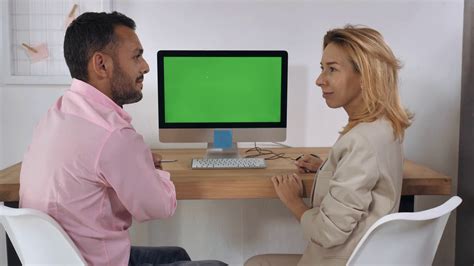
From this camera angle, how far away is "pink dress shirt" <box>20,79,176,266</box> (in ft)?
3.84

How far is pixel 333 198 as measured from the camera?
1313 mm

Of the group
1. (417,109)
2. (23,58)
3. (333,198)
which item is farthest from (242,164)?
(23,58)

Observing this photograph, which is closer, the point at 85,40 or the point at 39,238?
the point at 39,238

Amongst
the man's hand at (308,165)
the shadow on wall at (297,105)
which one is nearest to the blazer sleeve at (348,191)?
the man's hand at (308,165)

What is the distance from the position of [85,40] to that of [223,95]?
83 cm

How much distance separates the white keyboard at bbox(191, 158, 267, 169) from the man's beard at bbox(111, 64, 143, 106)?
1.71ft

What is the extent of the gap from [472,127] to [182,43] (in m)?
1.38

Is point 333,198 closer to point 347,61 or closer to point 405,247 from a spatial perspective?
point 405,247

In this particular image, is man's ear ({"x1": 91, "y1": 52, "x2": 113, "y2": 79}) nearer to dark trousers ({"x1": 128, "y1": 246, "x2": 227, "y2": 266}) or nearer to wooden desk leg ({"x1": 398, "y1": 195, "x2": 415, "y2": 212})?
dark trousers ({"x1": 128, "y1": 246, "x2": 227, "y2": 266})

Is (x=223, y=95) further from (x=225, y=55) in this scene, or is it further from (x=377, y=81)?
(x=377, y=81)

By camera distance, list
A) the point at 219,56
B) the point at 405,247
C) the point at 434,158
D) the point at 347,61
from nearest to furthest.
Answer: the point at 405,247, the point at 347,61, the point at 219,56, the point at 434,158

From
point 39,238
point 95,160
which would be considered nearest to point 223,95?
point 95,160

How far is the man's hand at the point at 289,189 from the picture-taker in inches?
62.1

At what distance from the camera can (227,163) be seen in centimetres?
190
